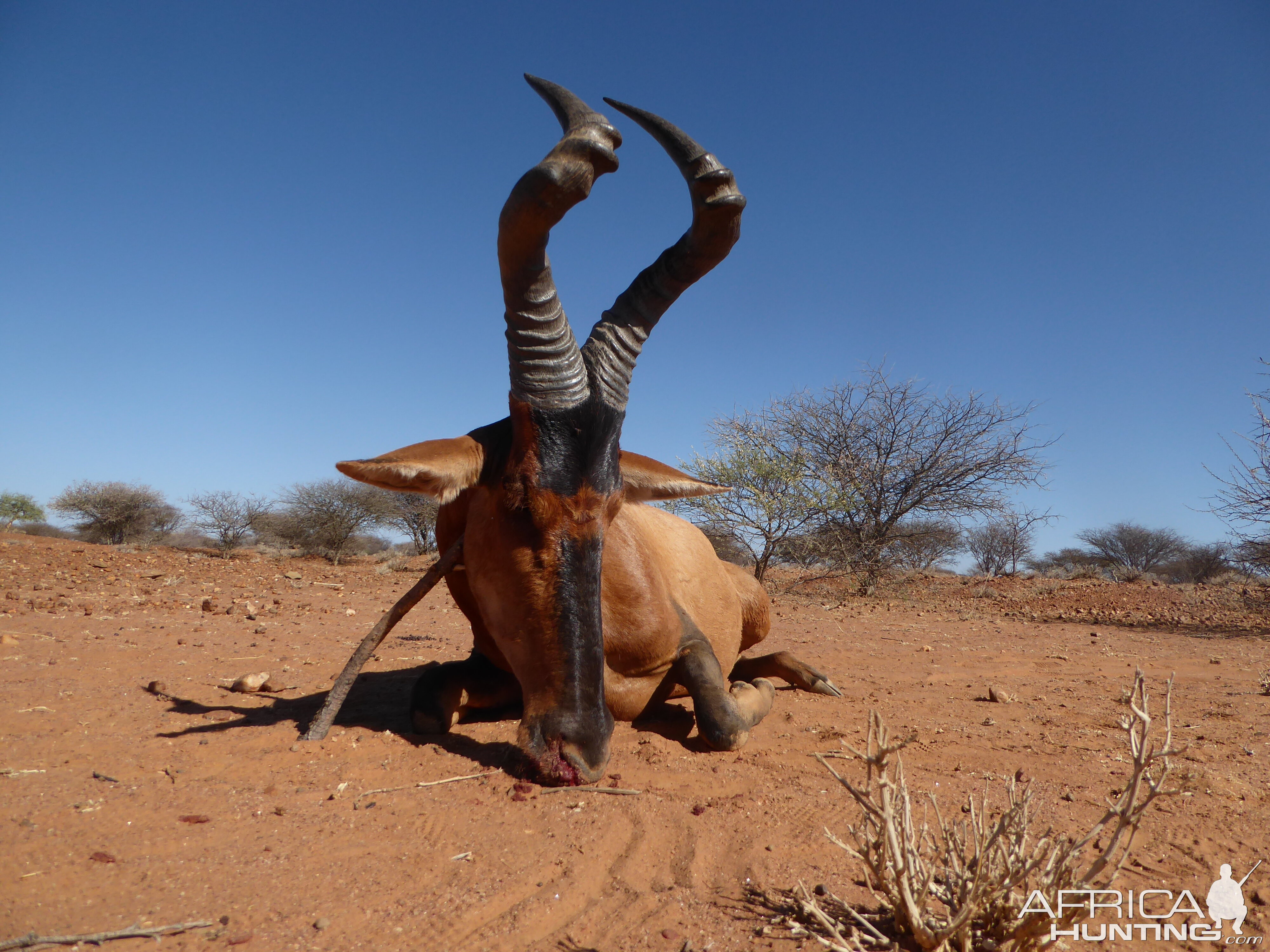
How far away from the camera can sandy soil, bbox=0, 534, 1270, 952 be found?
1.95 m

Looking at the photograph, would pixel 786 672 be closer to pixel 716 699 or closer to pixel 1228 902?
pixel 716 699

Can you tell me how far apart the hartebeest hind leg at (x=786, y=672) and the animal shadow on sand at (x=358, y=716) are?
2107 mm

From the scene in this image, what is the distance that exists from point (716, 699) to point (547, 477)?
1.55 metres

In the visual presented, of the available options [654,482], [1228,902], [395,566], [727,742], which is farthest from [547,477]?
[395,566]

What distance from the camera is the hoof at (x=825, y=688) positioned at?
511 cm

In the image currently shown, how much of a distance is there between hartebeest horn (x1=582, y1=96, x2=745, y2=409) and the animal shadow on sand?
5.57 ft

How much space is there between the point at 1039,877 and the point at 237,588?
1089cm

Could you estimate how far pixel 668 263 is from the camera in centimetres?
362

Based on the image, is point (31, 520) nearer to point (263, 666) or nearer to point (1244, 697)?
point (263, 666)

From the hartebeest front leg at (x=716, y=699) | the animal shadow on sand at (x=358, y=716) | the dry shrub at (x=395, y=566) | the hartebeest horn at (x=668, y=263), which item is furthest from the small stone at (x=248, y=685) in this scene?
the dry shrub at (x=395, y=566)

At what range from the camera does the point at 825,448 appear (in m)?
17.5

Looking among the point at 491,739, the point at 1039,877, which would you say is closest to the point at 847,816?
the point at 1039,877

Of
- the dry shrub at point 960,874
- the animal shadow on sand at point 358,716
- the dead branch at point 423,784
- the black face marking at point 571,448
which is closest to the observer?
Result: the dry shrub at point 960,874

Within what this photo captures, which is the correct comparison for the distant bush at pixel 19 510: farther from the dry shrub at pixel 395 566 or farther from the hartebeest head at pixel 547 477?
the hartebeest head at pixel 547 477
